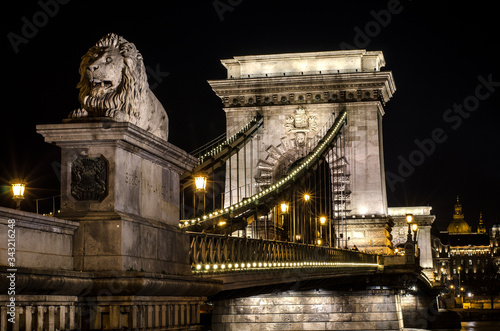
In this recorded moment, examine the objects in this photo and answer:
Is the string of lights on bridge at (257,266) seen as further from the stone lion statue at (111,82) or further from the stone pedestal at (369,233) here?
the stone pedestal at (369,233)

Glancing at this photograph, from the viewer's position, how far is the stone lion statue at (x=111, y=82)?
12133 millimetres

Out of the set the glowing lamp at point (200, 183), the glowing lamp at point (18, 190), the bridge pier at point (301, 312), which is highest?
the glowing lamp at point (200, 183)

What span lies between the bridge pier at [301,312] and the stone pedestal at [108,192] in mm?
34459

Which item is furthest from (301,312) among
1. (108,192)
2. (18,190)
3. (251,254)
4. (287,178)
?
(108,192)

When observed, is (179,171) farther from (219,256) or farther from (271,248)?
(271,248)

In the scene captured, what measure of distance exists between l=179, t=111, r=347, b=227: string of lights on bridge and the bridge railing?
2330 millimetres

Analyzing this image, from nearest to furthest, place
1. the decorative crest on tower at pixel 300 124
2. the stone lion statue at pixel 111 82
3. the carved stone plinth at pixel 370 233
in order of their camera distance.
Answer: the stone lion statue at pixel 111 82 < the carved stone plinth at pixel 370 233 < the decorative crest on tower at pixel 300 124

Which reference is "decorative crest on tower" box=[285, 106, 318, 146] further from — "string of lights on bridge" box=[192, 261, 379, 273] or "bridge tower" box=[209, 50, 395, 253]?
"string of lights on bridge" box=[192, 261, 379, 273]

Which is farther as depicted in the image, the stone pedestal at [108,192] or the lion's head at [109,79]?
the lion's head at [109,79]

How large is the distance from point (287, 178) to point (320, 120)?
18082 mm

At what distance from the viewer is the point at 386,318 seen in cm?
4828

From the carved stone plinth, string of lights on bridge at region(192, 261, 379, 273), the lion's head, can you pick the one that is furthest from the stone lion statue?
the carved stone plinth

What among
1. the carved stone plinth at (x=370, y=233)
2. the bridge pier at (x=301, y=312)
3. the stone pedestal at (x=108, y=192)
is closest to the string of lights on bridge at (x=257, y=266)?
the stone pedestal at (x=108, y=192)

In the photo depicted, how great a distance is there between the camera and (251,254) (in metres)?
22.7
